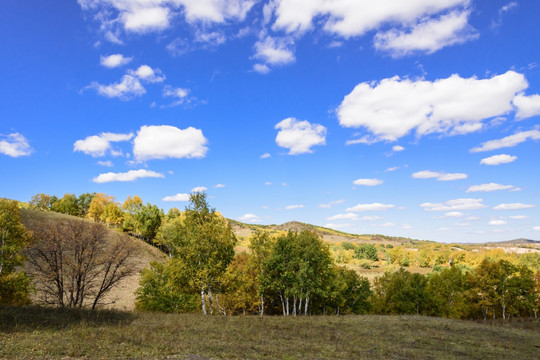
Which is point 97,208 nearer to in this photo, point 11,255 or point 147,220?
point 147,220

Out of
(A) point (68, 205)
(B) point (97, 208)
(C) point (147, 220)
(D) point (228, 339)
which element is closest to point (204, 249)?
(D) point (228, 339)

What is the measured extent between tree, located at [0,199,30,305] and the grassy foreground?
15.3 meters

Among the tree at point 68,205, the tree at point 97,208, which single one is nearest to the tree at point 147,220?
the tree at point 97,208

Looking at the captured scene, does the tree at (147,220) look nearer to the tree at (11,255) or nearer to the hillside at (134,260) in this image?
the hillside at (134,260)

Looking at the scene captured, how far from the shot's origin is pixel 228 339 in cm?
2070

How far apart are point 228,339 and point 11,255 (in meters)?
32.3

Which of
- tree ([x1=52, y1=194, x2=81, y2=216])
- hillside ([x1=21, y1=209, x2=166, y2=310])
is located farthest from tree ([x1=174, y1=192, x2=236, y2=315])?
tree ([x1=52, y1=194, x2=81, y2=216])

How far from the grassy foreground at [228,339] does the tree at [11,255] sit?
15334 millimetres

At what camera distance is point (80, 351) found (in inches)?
582

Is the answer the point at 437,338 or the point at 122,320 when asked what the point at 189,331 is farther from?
the point at 437,338

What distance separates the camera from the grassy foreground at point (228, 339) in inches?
622

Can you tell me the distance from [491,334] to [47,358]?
37713 millimetres

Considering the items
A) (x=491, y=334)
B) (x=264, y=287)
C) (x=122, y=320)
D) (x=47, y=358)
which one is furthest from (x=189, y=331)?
(x=491, y=334)

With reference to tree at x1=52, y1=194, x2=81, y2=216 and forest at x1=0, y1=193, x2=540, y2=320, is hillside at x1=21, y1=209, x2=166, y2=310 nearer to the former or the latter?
forest at x1=0, y1=193, x2=540, y2=320
